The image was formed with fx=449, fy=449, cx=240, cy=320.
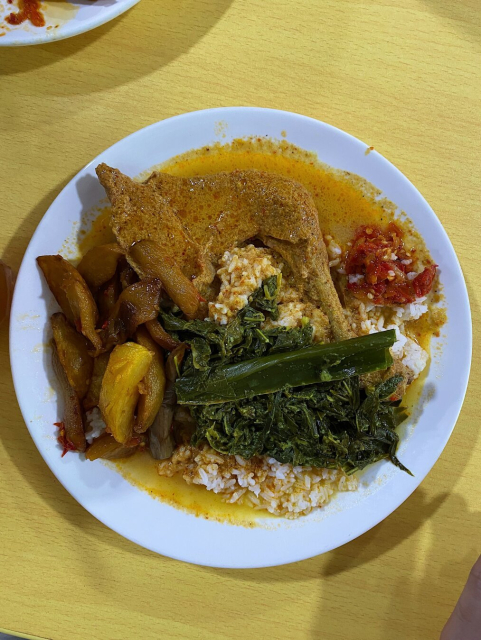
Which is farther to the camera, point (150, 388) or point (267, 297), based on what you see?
point (267, 297)

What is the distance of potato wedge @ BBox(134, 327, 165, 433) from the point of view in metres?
2.47

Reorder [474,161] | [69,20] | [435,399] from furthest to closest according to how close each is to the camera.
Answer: [474,161] < [435,399] < [69,20]

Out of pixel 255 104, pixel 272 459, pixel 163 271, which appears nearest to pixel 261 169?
pixel 255 104

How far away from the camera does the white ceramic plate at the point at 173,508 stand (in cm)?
258

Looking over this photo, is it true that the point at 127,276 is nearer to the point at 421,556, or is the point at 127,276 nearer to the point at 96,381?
the point at 96,381

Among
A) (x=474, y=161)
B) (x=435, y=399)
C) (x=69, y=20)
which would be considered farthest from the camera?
(x=474, y=161)

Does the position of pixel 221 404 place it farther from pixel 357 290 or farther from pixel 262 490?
pixel 357 290

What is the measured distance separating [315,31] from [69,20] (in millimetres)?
1481

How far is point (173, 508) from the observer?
8.92 ft

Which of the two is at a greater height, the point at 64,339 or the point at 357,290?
the point at 357,290

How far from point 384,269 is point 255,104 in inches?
52.0

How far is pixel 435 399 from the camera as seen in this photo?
2.71m

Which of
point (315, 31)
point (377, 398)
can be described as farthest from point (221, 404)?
point (315, 31)

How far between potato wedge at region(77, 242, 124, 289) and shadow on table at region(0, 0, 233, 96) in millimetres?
1070
